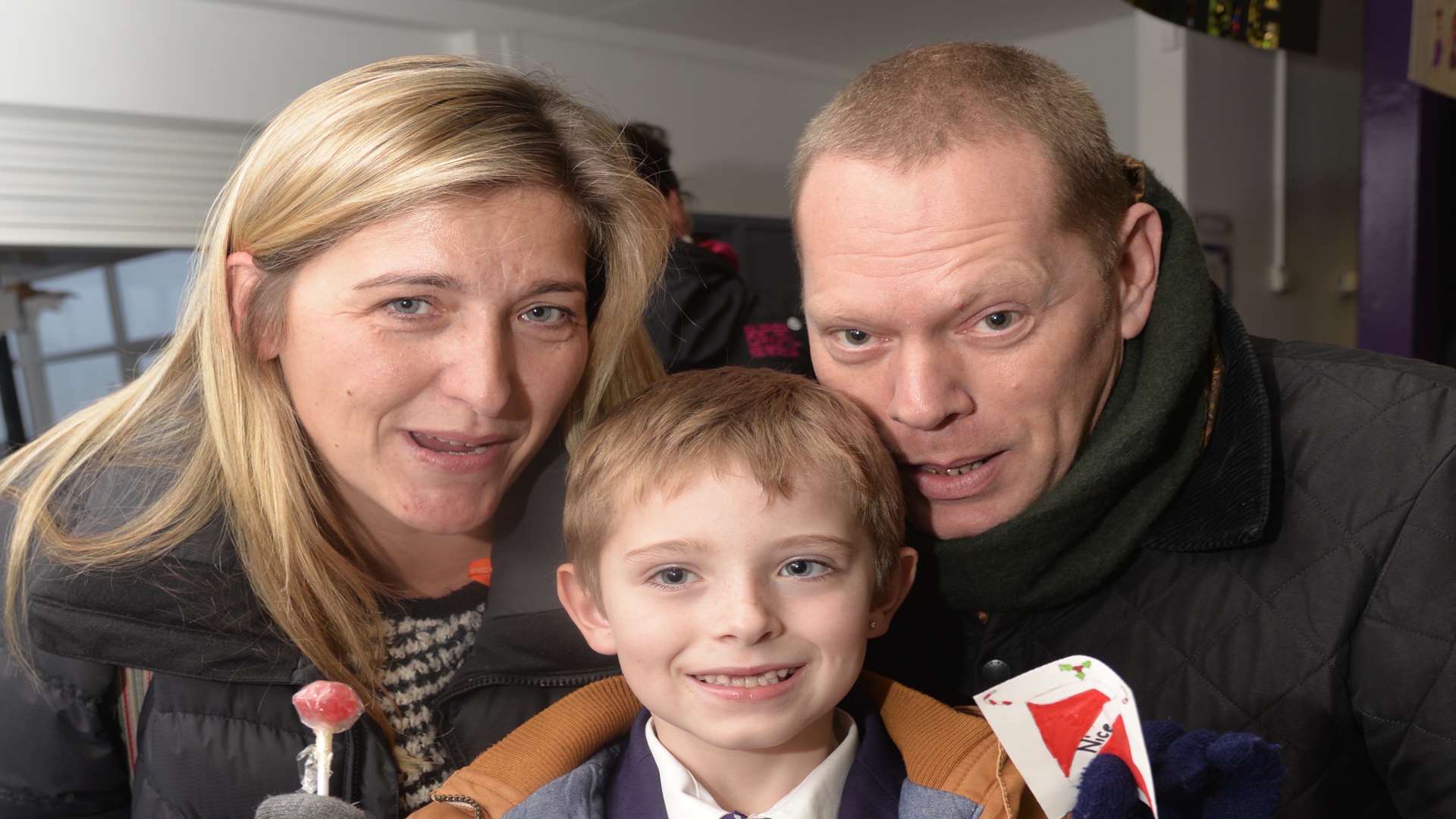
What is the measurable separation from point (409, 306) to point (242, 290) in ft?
0.82

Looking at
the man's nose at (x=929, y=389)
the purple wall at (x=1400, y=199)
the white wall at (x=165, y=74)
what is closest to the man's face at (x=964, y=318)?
the man's nose at (x=929, y=389)

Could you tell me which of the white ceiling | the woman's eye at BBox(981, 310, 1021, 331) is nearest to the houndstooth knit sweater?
the woman's eye at BBox(981, 310, 1021, 331)

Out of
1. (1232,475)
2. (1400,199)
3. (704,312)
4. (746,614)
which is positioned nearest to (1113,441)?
(1232,475)

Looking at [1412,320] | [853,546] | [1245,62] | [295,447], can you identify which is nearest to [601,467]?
[853,546]

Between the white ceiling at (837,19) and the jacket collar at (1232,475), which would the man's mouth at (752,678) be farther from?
the white ceiling at (837,19)

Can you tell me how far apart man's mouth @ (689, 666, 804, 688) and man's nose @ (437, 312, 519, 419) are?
41 cm

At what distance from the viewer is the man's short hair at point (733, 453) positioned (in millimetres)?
1331

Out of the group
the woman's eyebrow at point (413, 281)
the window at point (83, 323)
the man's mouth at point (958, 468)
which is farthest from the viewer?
the window at point (83, 323)

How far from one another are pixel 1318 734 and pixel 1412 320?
2.69 meters

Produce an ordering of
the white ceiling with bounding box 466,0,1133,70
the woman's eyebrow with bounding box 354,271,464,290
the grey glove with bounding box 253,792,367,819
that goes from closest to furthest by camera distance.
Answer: the grey glove with bounding box 253,792,367,819
the woman's eyebrow with bounding box 354,271,464,290
the white ceiling with bounding box 466,0,1133,70

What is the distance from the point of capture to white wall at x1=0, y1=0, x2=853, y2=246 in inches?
176

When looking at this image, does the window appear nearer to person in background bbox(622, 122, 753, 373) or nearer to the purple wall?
person in background bbox(622, 122, 753, 373)

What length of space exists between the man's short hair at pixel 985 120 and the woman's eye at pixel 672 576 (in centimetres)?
55

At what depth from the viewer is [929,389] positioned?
138 centimetres
